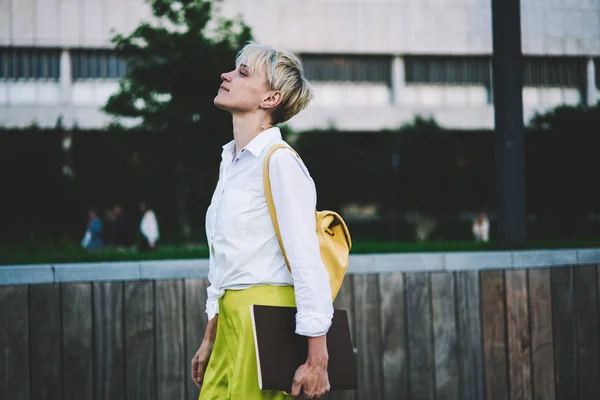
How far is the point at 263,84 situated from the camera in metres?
2.07

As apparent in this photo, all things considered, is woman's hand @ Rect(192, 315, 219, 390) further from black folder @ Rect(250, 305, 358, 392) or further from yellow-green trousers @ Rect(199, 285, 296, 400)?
black folder @ Rect(250, 305, 358, 392)

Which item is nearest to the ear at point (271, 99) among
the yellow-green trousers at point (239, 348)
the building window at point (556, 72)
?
the yellow-green trousers at point (239, 348)

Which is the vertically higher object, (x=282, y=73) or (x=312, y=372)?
(x=282, y=73)

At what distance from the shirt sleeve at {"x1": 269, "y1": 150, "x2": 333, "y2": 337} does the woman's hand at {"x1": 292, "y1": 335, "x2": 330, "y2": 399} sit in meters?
0.04

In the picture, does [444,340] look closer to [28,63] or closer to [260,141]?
[260,141]

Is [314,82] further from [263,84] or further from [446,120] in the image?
[263,84]

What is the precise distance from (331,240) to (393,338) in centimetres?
161

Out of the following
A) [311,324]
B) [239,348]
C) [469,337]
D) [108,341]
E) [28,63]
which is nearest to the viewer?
[311,324]

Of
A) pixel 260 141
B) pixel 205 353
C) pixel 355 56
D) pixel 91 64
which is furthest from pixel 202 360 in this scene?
pixel 355 56

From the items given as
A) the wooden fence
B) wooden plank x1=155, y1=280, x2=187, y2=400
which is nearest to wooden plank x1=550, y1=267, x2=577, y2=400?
the wooden fence

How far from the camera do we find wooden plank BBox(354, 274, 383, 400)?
137 inches

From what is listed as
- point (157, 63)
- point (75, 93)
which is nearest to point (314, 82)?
point (75, 93)

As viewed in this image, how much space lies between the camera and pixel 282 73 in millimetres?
2082

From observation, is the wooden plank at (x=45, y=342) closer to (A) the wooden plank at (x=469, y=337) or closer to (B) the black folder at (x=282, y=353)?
(B) the black folder at (x=282, y=353)
